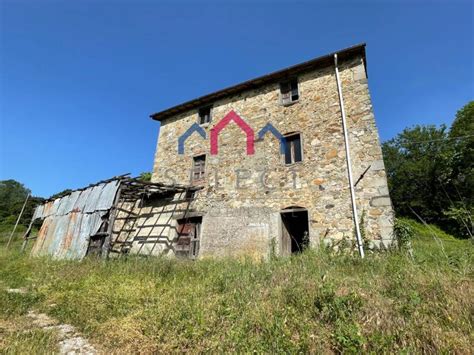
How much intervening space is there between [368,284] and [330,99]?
6170mm

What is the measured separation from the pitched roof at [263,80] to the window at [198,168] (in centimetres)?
258

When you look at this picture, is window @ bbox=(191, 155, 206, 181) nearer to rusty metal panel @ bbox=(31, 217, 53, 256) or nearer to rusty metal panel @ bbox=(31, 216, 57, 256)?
rusty metal panel @ bbox=(31, 216, 57, 256)

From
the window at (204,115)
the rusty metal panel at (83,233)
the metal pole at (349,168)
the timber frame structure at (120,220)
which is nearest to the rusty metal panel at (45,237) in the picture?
the timber frame structure at (120,220)

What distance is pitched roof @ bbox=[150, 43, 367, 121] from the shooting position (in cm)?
789

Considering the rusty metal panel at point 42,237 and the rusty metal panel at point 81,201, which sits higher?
the rusty metal panel at point 81,201

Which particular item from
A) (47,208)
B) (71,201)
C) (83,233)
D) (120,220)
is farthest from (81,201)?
(47,208)

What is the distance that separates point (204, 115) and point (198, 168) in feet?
8.54

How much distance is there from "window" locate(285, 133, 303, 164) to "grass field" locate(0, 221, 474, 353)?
4.01 m

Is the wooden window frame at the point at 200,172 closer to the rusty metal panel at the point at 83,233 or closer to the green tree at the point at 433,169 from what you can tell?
the rusty metal panel at the point at 83,233

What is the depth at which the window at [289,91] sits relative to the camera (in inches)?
350

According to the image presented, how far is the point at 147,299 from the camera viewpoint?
3.77m

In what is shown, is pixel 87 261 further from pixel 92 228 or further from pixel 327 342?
pixel 327 342

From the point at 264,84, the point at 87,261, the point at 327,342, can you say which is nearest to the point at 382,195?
the point at 327,342

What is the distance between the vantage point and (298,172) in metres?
7.74
